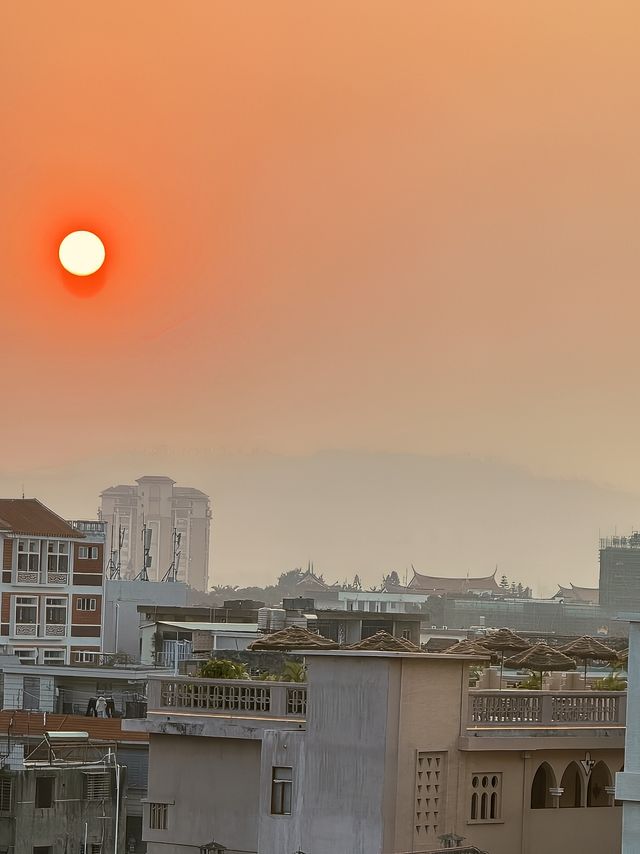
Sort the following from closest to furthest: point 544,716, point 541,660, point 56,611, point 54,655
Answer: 1. point 544,716
2. point 541,660
3. point 54,655
4. point 56,611

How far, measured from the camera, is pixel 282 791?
62.1 feet

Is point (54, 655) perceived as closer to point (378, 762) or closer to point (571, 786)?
point (571, 786)

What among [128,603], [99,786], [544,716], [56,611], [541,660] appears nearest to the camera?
[544,716]

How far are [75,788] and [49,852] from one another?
1.62 meters

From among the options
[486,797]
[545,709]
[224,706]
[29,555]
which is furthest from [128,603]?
[486,797]

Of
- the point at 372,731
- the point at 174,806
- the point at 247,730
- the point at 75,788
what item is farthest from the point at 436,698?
the point at 75,788

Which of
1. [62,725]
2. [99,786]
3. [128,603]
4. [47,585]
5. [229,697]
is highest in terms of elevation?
[229,697]

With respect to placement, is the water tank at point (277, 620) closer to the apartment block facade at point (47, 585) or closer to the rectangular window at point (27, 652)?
the rectangular window at point (27, 652)

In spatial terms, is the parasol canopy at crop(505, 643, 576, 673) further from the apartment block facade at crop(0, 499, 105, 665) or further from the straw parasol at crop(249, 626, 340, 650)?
the apartment block facade at crop(0, 499, 105, 665)

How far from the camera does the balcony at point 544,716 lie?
19.5m

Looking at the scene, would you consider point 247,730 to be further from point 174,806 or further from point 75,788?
point 75,788

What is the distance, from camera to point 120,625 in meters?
91.4

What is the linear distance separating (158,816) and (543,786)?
15.1 ft

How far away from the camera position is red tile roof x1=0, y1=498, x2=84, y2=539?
9194cm
